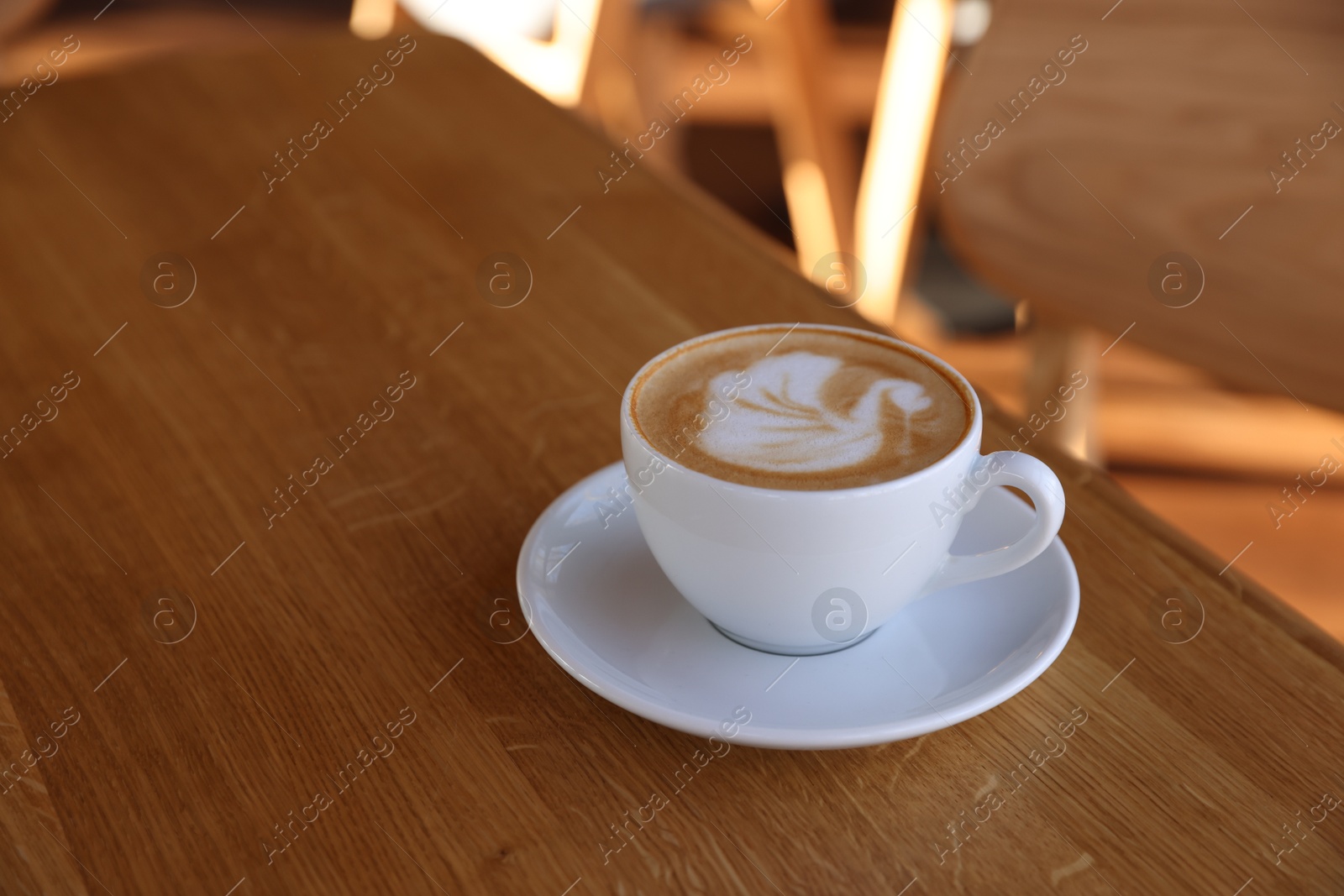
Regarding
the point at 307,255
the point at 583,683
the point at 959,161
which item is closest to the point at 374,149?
the point at 307,255

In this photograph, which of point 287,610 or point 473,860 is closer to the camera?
point 473,860

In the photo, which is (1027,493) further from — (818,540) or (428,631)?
(428,631)

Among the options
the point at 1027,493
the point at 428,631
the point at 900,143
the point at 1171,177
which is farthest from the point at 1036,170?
the point at 428,631

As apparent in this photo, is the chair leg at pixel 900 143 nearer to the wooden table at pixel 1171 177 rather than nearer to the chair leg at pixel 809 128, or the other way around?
the chair leg at pixel 809 128

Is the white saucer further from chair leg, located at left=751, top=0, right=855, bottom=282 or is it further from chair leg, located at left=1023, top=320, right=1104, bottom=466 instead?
chair leg, located at left=751, top=0, right=855, bottom=282

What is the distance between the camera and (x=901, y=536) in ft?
1.67

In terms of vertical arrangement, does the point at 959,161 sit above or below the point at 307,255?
below

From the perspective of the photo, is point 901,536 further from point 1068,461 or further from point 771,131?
point 771,131

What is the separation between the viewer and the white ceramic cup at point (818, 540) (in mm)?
495

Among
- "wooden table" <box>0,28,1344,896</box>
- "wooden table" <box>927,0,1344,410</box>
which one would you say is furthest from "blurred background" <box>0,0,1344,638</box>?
"wooden table" <box>0,28,1344,896</box>

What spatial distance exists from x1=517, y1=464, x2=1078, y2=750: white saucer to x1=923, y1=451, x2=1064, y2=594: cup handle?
0.02 m

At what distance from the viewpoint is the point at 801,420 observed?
1.78 ft

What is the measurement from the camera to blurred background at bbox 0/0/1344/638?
1108 mm

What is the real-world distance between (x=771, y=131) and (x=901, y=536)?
2.50m
